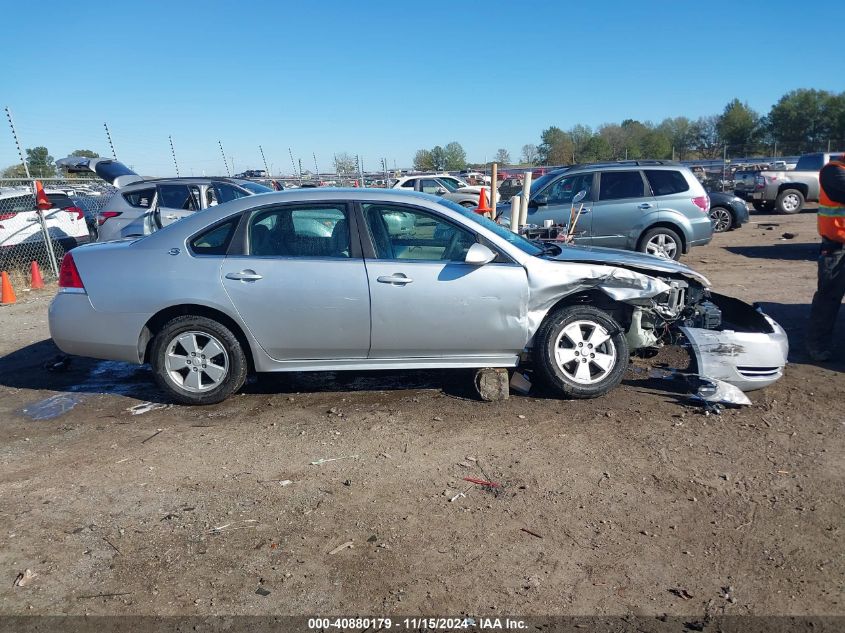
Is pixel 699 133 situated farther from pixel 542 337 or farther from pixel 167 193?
pixel 542 337

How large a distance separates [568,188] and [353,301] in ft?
23.5

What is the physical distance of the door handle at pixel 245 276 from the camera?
198 inches

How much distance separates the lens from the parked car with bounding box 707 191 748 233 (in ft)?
51.4

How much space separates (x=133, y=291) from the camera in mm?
5133

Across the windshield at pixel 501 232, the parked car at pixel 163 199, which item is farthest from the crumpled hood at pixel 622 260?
the parked car at pixel 163 199

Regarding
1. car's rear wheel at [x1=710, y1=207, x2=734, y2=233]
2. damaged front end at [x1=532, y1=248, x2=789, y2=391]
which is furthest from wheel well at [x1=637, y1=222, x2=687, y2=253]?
car's rear wheel at [x1=710, y1=207, x2=734, y2=233]

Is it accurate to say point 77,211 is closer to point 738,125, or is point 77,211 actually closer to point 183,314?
point 183,314

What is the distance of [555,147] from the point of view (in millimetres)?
49062

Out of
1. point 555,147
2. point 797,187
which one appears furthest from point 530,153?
point 797,187

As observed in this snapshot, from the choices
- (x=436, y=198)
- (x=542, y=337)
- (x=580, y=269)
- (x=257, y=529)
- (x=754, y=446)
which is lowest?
(x=754, y=446)

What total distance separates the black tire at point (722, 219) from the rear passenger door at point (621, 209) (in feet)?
19.8

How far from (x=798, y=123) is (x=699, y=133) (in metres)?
8.00

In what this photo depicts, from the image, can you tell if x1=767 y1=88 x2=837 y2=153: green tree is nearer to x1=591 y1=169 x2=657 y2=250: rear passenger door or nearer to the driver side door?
x1=591 y1=169 x2=657 y2=250: rear passenger door

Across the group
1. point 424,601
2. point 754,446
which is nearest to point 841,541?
point 754,446
